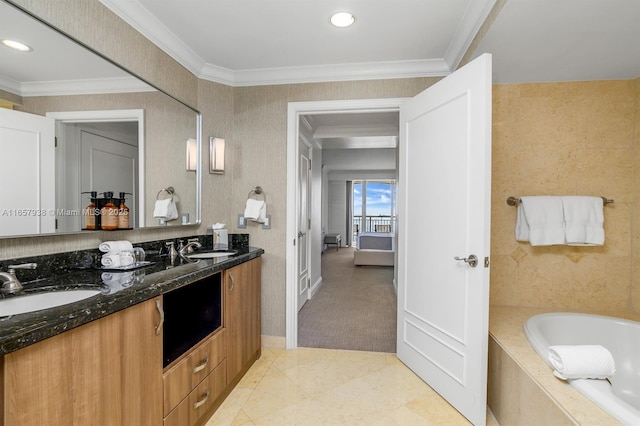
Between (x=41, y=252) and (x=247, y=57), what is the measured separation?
1.90 meters

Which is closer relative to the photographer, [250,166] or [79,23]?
[79,23]

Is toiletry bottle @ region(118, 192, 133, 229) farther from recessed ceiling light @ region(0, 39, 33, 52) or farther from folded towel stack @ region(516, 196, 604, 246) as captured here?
folded towel stack @ region(516, 196, 604, 246)

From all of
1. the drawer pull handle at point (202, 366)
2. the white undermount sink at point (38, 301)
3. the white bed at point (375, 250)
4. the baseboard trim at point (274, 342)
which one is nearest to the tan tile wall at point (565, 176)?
the baseboard trim at point (274, 342)

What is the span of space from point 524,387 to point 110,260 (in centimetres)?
215

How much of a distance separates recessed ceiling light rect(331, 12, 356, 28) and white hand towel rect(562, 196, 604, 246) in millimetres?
1963

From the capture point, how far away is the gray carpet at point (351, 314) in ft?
9.59

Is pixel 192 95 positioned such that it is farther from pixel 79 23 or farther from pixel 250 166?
Answer: pixel 79 23

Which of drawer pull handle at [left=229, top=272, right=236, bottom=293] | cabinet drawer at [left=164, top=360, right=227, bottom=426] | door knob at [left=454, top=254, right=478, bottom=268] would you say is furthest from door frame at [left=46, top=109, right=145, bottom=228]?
door knob at [left=454, top=254, right=478, bottom=268]

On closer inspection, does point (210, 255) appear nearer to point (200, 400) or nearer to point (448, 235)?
point (200, 400)

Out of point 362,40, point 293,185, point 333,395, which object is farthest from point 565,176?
point 333,395

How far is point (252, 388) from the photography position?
216 centimetres

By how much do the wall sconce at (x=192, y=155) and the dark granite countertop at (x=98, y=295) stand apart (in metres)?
0.78

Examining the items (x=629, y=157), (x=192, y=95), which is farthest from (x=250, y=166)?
(x=629, y=157)

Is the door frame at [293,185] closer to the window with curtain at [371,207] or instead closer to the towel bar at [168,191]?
the towel bar at [168,191]
